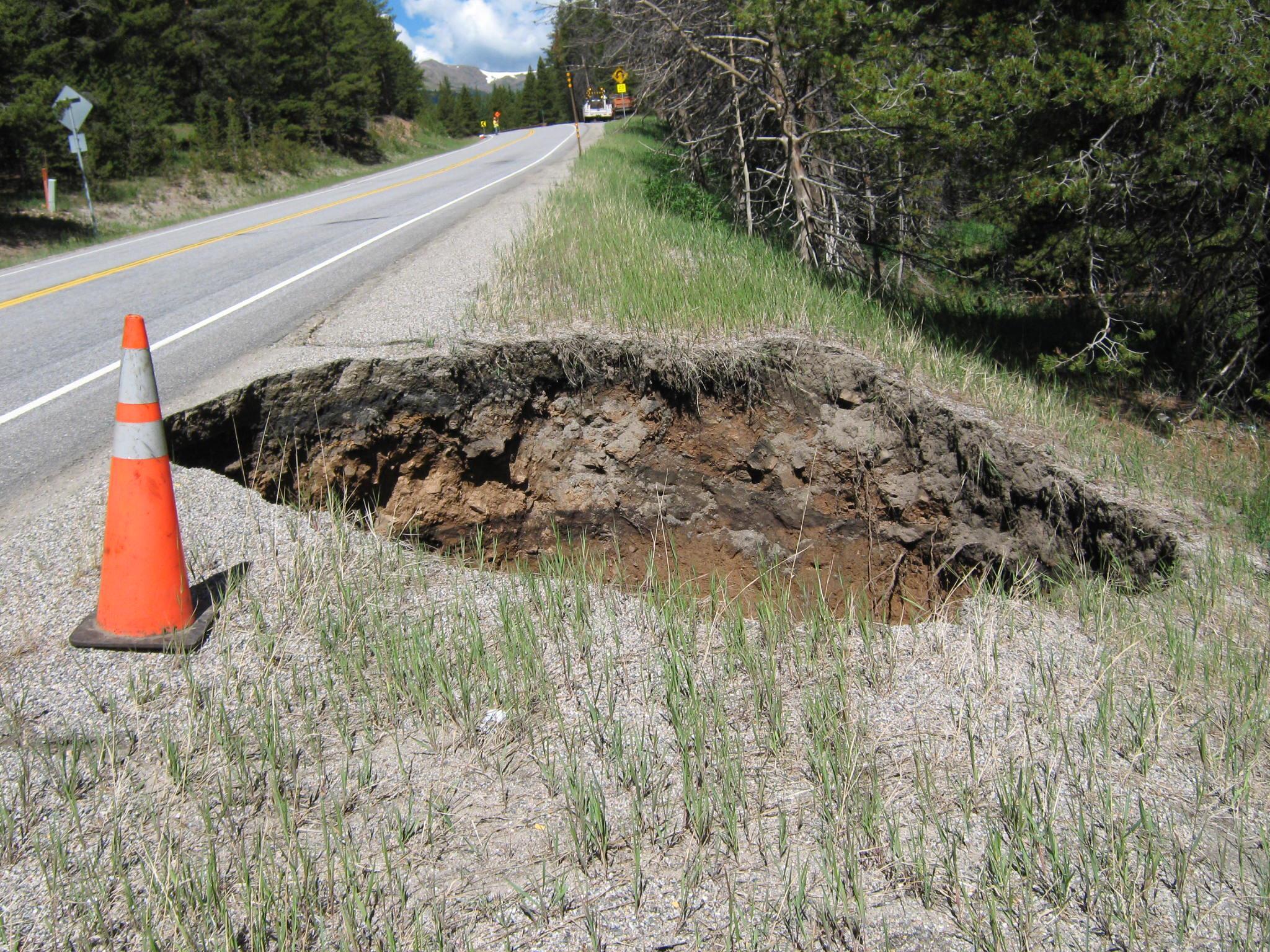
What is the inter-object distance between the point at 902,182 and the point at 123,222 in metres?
18.0

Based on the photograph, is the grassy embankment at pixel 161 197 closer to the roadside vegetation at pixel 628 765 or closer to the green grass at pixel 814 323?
the green grass at pixel 814 323

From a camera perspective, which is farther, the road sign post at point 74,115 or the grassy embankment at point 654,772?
the road sign post at point 74,115

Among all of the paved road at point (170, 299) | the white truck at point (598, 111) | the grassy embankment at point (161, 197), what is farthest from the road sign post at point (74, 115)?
the white truck at point (598, 111)

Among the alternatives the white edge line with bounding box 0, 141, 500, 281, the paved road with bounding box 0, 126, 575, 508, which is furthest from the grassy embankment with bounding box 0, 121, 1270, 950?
the white edge line with bounding box 0, 141, 500, 281

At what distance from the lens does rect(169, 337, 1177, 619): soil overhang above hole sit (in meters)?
5.05

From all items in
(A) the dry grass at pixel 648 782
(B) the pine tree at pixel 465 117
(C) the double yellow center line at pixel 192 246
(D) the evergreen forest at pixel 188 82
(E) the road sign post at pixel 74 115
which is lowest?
(A) the dry grass at pixel 648 782

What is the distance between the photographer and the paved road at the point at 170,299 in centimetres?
500

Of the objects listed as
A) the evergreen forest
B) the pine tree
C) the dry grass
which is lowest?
the dry grass

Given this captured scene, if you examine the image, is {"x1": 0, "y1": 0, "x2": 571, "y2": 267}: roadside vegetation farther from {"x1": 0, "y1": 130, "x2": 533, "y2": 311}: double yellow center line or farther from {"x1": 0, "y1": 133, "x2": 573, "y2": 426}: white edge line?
{"x1": 0, "y1": 133, "x2": 573, "y2": 426}: white edge line

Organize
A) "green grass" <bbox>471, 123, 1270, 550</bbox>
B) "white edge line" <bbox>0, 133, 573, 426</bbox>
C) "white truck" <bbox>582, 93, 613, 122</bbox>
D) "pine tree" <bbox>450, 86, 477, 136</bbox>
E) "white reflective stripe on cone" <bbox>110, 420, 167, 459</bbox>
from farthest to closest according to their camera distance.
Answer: "pine tree" <bbox>450, 86, 477, 136</bbox> < "white truck" <bbox>582, 93, 613, 122</bbox> < "white edge line" <bbox>0, 133, 573, 426</bbox> < "green grass" <bbox>471, 123, 1270, 550</bbox> < "white reflective stripe on cone" <bbox>110, 420, 167, 459</bbox>

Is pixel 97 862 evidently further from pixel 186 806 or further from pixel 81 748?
pixel 81 748

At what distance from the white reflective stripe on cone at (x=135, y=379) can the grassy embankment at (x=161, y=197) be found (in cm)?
1430

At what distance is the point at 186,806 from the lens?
7.58ft

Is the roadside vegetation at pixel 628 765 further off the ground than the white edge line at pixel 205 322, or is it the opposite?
the white edge line at pixel 205 322
